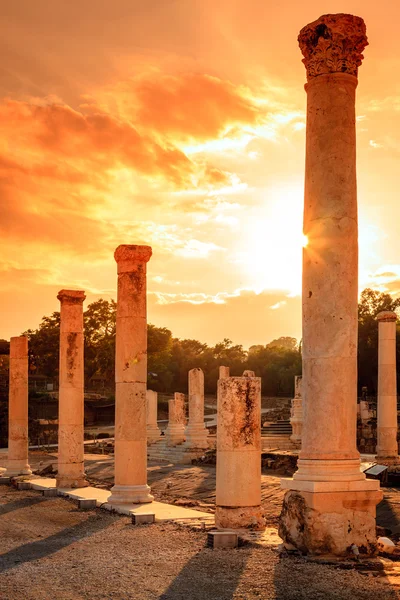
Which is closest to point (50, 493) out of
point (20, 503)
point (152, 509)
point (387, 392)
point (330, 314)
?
point (20, 503)

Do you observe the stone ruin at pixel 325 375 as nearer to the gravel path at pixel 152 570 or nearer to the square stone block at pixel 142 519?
the gravel path at pixel 152 570

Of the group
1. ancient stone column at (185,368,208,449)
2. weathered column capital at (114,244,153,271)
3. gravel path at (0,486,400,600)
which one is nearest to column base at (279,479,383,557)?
gravel path at (0,486,400,600)

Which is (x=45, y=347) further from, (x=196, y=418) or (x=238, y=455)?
(x=238, y=455)

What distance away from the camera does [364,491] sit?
1282cm

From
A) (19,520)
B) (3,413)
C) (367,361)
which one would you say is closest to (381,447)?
(19,520)

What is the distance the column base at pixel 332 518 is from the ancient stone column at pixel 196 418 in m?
27.2

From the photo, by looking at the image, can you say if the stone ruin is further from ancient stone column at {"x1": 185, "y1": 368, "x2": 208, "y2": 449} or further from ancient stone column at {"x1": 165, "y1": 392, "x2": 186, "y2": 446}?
ancient stone column at {"x1": 165, "y1": 392, "x2": 186, "y2": 446}

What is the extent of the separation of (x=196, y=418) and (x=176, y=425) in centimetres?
222

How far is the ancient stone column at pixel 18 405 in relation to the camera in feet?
102

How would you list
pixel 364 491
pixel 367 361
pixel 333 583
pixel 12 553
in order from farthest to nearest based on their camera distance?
pixel 367 361
pixel 12 553
pixel 364 491
pixel 333 583

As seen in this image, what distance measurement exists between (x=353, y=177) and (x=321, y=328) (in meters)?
2.51

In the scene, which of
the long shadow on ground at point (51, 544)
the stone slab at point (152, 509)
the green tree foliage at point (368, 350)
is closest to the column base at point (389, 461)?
the stone slab at point (152, 509)

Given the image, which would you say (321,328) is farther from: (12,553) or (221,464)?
(12,553)

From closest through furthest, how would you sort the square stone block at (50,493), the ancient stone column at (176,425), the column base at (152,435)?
the square stone block at (50,493), the ancient stone column at (176,425), the column base at (152,435)
